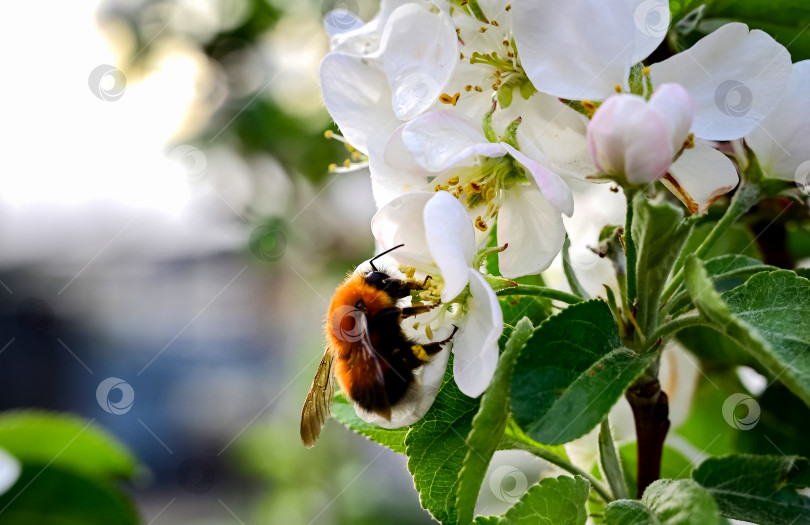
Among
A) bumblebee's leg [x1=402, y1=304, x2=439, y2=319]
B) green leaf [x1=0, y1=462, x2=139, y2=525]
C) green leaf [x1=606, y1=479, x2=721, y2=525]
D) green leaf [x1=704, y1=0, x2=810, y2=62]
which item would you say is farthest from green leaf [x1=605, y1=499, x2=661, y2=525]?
green leaf [x1=0, y1=462, x2=139, y2=525]

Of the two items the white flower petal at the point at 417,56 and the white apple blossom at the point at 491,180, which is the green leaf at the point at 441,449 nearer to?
the white apple blossom at the point at 491,180

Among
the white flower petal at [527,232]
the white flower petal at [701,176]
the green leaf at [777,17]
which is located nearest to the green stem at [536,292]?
the white flower petal at [527,232]

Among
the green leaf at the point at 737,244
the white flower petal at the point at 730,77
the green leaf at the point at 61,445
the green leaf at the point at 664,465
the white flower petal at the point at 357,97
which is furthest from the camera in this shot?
the green leaf at the point at 61,445

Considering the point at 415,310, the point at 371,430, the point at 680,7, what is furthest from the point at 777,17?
the point at 371,430

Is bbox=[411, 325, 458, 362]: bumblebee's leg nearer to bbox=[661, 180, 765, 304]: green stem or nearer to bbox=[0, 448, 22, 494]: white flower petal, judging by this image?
bbox=[661, 180, 765, 304]: green stem

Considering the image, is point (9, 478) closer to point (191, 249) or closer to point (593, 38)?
point (593, 38)
